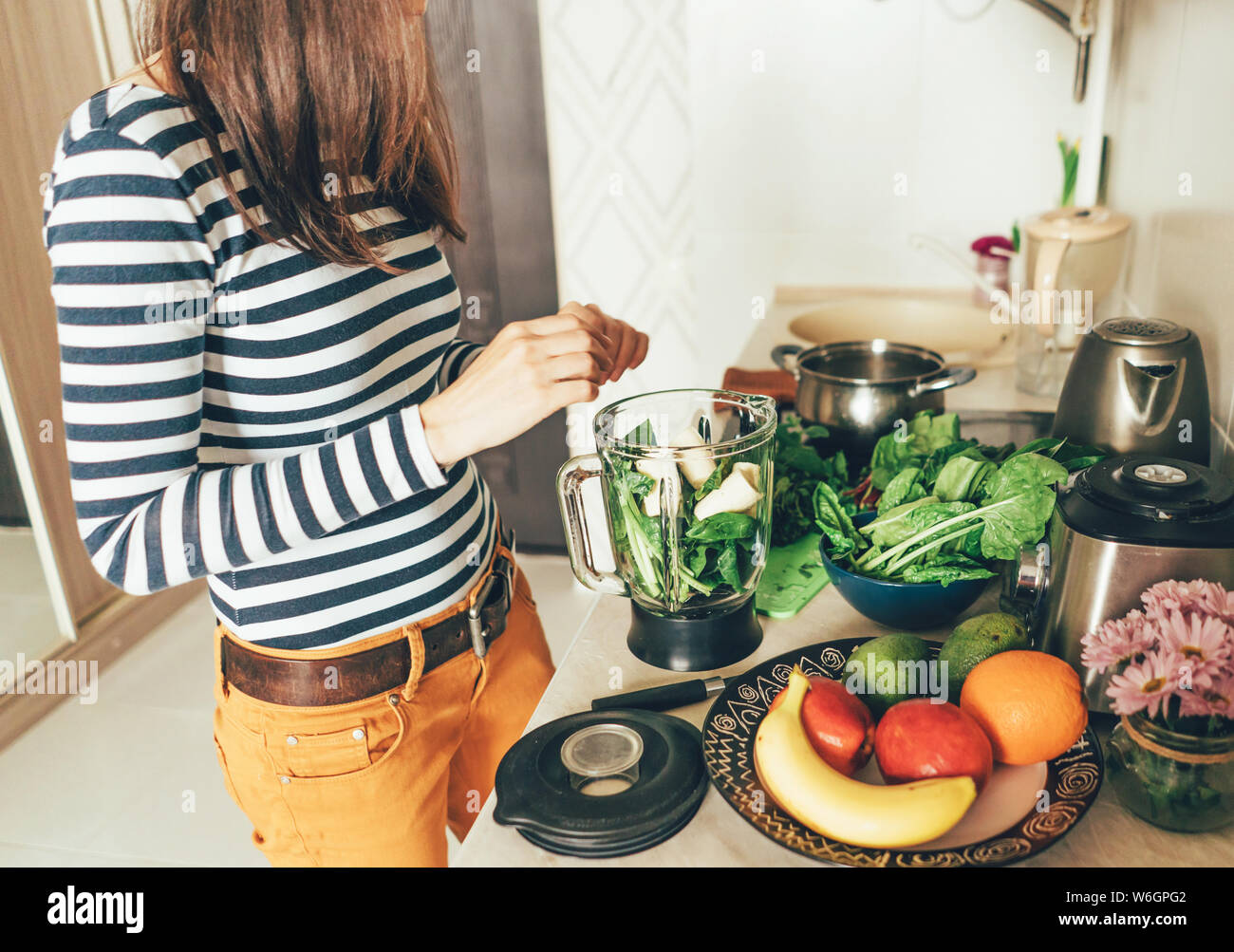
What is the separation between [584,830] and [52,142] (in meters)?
2.36

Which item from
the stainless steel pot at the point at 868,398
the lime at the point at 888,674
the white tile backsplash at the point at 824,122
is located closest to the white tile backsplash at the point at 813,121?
the white tile backsplash at the point at 824,122

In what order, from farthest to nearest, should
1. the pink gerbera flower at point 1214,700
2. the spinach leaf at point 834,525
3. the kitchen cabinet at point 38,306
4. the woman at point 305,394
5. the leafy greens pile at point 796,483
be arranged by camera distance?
the kitchen cabinet at point 38,306 → the leafy greens pile at point 796,483 → the spinach leaf at point 834,525 → the woman at point 305,394 → the pink gerbera flower at point 1214,700

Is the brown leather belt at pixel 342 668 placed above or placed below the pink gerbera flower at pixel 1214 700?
below

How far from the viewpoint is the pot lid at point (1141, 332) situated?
2.99ft

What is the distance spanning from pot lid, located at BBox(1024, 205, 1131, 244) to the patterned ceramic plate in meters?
0.90

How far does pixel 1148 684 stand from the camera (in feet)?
2.06

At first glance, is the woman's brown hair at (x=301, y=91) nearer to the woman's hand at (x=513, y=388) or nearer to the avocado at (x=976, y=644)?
the woman's hand at (x=513, y=388)

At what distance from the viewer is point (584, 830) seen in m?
0.65

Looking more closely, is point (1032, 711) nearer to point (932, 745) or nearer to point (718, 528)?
point (932, 745)

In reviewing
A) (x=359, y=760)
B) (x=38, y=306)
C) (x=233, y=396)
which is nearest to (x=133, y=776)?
(x=38, y=306)

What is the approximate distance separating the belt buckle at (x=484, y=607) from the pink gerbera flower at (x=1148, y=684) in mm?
584

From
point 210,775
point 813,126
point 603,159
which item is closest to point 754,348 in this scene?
point 813,126

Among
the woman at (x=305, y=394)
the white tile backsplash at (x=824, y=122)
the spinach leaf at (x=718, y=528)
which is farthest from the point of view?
the white tile backsplash at (x=824, y=122)
